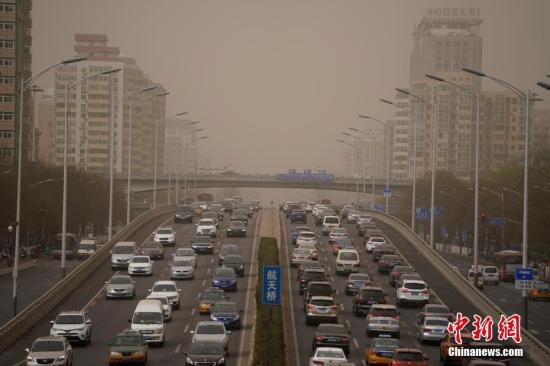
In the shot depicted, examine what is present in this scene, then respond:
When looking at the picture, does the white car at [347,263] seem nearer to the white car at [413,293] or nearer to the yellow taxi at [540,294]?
the white car at [413,293]

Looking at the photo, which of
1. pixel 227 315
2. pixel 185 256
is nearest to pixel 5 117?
pixel 185 256

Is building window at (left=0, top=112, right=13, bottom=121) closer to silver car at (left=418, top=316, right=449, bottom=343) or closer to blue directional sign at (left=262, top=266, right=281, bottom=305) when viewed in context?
silver car at (left=418, top=316, right=449, bottom=343)

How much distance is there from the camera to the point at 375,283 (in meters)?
65.0

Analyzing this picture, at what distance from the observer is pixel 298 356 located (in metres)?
42.6

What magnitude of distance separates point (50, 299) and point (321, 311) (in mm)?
14174

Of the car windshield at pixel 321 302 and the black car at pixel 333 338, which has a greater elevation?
the car windshield at pixel 321 302

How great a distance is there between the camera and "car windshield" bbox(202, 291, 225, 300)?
5397 cm

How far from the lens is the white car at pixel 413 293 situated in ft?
191

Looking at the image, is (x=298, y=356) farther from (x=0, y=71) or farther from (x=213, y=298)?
(x=0, y=71)

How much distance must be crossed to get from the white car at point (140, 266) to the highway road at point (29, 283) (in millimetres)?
5251

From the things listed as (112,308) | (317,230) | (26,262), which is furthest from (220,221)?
(112,308)

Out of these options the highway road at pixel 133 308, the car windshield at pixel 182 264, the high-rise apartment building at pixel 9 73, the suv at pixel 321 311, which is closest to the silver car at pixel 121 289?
the highway road at pixel 133 308

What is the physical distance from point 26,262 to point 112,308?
37.8 m

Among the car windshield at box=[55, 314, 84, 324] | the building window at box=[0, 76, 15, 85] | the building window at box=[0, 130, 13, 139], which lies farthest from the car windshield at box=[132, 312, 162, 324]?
the building window at box=[0, 76, 15, 85]
